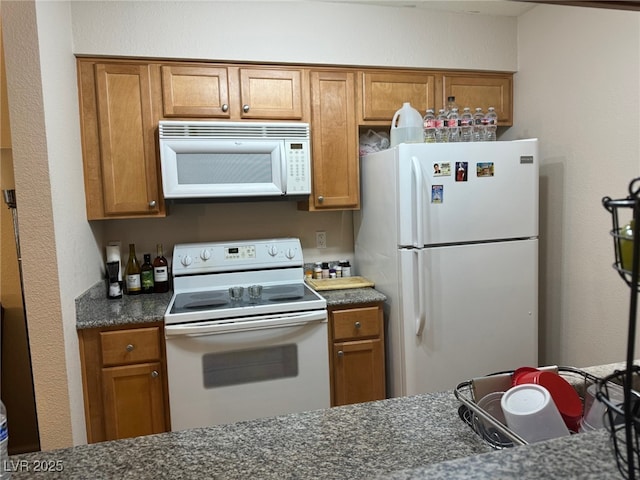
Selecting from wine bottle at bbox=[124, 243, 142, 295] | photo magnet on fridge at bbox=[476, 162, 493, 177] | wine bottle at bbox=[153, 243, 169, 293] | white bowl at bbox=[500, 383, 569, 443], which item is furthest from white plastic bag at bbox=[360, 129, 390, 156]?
white bowl at bbox=[500, 383, 569, 443]

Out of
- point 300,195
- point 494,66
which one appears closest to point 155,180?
point 300,195

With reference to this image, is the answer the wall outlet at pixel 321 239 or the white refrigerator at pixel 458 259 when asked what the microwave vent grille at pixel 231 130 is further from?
the wall outlet at pixel 321 239

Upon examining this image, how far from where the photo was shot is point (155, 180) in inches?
94.9

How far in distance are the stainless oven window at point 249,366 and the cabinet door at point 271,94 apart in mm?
1282

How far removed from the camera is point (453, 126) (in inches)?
96.1

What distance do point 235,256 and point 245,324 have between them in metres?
0.62

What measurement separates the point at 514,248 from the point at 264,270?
4.64ft

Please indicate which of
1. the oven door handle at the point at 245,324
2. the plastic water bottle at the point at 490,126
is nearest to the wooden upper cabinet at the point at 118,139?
the oven door handle at the point at 245,324

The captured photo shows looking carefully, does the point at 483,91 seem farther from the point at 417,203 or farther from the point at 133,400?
the point at 133,400

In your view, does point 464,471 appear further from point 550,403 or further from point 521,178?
point 521,178

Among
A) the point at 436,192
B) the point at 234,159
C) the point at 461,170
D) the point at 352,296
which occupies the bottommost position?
the point at 352,296

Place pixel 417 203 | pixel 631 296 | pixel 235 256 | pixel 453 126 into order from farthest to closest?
pixel 235 256
pixel 453 126
pixel 417 203
pixel 631 296

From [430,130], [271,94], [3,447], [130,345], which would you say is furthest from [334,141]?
[3,447]

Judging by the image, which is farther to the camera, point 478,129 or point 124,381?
point 478,129
